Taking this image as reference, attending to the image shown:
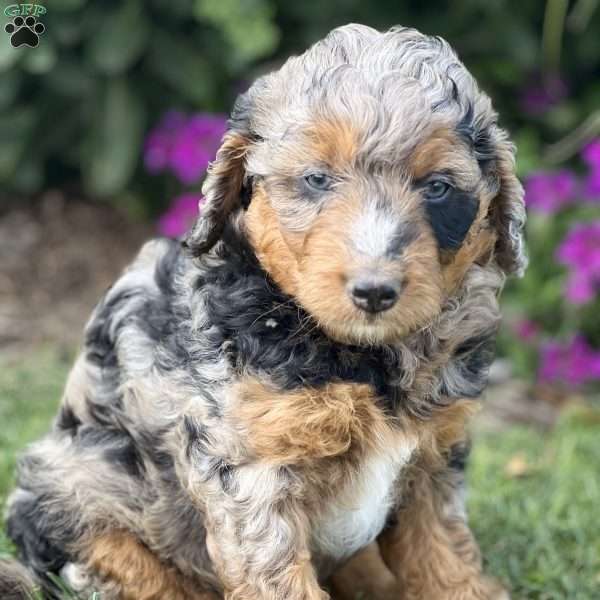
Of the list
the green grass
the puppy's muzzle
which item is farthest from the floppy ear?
the green grass

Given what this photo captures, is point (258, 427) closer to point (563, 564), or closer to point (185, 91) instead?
point (563, 564)

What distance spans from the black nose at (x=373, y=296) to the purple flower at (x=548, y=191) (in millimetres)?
5826

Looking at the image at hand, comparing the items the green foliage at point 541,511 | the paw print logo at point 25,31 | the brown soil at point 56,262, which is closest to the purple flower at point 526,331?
the green foliage at point 541,511

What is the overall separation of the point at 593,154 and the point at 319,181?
5.92 metres

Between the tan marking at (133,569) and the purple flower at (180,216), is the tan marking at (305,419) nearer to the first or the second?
the tan marking at (133,569)

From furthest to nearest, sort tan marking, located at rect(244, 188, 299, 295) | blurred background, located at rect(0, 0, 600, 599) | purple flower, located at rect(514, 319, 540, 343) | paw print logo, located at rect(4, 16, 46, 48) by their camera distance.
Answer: purple flower, located at rect(514, 319, 540, 343) → blurred background, located at rect(0, 0, 600, 599) → paw print logo, located at rect(4, 16, 46, 48) → tan marking, located at rect(244, 188, 299, 295)

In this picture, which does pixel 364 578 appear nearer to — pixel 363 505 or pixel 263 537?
pixel 363 505

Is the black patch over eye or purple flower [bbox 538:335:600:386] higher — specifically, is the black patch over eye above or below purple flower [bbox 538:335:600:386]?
above

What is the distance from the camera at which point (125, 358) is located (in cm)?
506

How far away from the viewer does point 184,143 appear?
9750 millimetres

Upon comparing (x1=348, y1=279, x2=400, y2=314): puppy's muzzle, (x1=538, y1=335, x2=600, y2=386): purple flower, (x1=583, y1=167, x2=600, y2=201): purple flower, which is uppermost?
(x1=348, y1=279, x2=400, y2=314): puppy's muzzle

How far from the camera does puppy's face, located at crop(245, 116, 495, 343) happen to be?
405 cm

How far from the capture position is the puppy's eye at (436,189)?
425cm

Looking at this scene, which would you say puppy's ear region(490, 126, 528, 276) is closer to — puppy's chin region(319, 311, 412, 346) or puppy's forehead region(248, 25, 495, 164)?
puppy's forehead region(248, 25, 495, 164)
